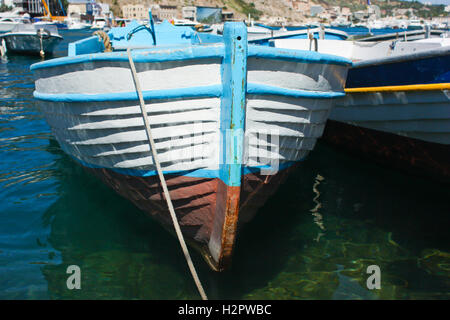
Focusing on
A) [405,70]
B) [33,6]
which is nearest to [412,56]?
[405,70]

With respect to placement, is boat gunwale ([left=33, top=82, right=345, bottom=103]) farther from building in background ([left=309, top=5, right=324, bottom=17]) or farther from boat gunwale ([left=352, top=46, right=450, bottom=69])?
building in background ([left=309, top=5, right=324, bottom=17])

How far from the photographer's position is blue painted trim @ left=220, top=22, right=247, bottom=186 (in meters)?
2.98

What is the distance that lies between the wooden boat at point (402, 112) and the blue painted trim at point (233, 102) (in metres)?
2.88

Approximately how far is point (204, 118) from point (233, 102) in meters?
0.36

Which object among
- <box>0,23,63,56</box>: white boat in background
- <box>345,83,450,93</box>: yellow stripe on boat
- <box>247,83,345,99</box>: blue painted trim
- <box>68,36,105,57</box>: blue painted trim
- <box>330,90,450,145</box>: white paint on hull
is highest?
<box>0,23,63,56</box>: white boat in background

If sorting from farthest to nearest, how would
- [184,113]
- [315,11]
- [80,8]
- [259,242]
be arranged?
[315,11] → [80,8] → [259,242] → [184,113]

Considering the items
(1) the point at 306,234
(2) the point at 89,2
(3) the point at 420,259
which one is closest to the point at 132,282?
(1) the point at 306,234

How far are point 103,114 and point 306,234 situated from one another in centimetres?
277

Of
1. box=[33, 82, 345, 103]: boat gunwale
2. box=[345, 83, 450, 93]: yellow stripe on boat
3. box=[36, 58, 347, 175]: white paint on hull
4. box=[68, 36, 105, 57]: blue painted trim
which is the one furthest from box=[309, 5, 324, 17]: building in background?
box=[33, 82, 345, 103]: boat gunwale

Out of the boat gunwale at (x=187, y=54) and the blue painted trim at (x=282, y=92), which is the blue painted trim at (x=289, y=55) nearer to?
the boat gunwale at (x=187, y=54)

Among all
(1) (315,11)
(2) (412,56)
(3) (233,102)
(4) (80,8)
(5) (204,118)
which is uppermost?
(1) (315,11)

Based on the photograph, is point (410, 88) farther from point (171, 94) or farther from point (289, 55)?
point (171, 94)

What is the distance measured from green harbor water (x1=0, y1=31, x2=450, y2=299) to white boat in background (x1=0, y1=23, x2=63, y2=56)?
18308 mm

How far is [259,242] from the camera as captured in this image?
4434mm
